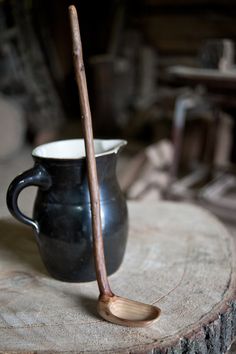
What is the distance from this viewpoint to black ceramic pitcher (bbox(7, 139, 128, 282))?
0.68 m

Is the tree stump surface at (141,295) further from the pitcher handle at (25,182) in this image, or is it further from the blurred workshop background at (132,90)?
the blurred workshop background at (132,90)

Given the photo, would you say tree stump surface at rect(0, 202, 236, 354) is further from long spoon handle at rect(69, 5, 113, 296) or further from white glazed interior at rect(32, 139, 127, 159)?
white glazed interior at rect(32, 139, 127, 159)

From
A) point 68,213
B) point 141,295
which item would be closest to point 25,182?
point 68,213

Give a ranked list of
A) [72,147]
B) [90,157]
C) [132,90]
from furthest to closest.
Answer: [132,90]
[72,147]
[90,157]

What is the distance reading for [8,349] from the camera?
1.81ft

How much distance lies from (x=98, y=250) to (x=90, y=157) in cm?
15

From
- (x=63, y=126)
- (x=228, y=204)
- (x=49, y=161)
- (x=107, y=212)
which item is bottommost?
(x=228, y=204)

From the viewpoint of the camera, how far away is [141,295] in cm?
68

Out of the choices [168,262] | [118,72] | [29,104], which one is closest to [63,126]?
[29,104]

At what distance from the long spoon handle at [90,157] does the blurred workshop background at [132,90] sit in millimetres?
1385

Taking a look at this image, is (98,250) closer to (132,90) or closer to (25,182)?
(25,182)

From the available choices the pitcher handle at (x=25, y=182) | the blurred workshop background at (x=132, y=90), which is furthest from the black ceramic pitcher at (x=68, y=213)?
the blurred workshop background at (x=132, y=90)

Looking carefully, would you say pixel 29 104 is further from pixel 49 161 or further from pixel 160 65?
pixel 49 161

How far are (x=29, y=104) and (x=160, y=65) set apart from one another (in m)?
1.02
